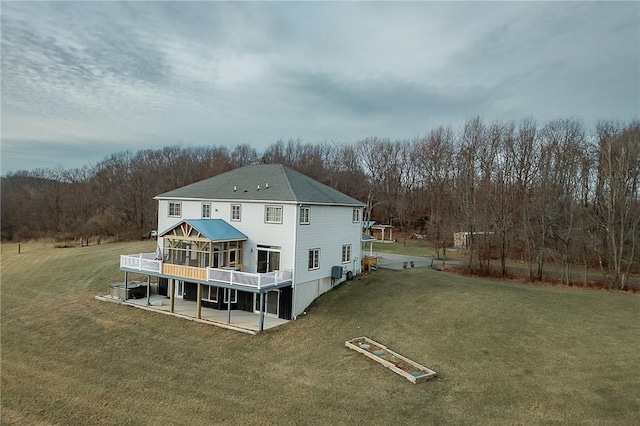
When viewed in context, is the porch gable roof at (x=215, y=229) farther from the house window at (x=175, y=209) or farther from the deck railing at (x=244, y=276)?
the house window at (x=175, y=209)

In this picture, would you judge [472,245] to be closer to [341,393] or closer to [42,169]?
[341,393]

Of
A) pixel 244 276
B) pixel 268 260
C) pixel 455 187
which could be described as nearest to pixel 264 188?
pixel 268 260

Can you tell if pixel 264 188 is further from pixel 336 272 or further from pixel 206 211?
pixel 336 272

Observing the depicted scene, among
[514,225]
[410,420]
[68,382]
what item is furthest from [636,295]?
[68,382]

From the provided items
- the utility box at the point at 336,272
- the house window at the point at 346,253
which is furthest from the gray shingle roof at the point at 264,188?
the utility box at the point at 336,272

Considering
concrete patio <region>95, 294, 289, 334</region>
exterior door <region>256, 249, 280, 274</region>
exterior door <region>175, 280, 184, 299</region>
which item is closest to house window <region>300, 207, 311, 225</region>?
exterior door <region>256, 249, 280, 274</region>

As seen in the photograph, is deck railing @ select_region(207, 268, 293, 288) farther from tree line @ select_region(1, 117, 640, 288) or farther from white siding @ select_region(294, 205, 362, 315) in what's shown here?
tree line @ select_region(1, 117, 640, 288)
